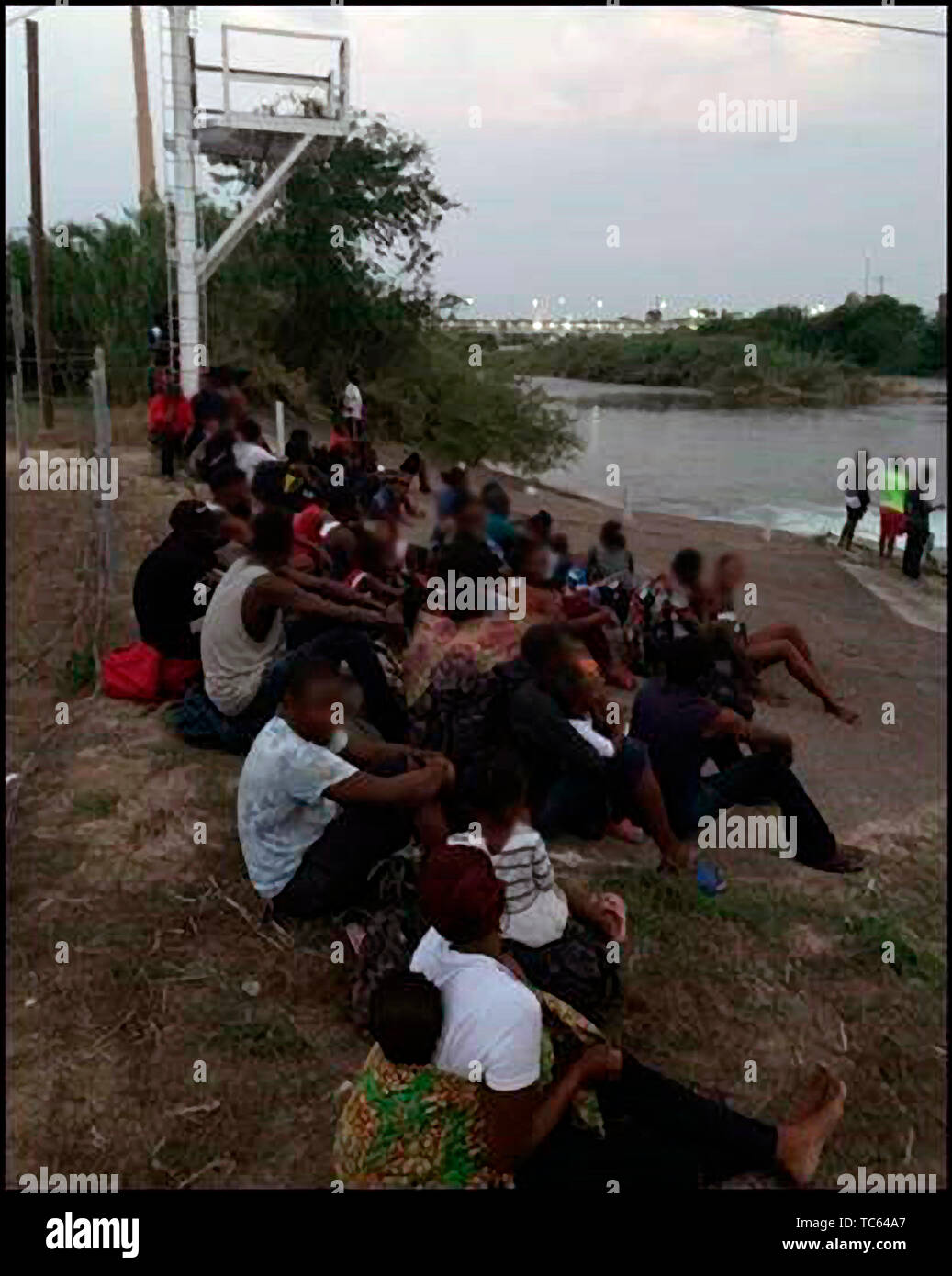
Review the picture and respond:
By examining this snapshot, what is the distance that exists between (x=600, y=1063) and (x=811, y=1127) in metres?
0.72

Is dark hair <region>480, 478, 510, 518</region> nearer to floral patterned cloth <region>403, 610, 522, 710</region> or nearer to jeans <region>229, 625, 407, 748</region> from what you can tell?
floral patterned cloth <region>403, 610, 522, 710</region>

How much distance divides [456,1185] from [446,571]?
10.1ft

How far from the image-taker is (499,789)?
10.8 ft

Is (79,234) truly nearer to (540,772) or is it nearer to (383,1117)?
(540,772)

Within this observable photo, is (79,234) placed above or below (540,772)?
above

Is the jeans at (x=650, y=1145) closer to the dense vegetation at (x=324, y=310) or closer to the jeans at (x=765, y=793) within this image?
the jeans at (x=765, y=793)

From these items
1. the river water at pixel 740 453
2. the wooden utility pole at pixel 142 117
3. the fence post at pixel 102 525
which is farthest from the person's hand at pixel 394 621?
the wooden utility pole at pixel 142 117

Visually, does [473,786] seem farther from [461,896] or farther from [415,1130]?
[415,1130]

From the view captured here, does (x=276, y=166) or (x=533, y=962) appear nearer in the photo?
(x=533, y=962)

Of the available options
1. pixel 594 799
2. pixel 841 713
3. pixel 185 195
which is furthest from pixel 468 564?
pixel 185 195
